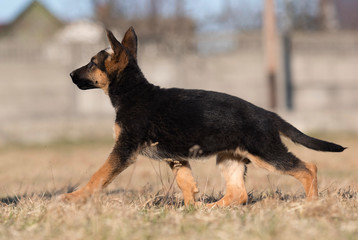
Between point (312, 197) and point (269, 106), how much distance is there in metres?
14.5

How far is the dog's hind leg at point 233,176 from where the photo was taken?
5.33 metres

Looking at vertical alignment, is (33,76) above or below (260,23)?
below

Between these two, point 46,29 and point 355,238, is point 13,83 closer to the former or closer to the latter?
point 355,238

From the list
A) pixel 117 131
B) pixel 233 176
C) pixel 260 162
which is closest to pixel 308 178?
pixel 260 162

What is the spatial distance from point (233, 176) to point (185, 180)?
0.48m

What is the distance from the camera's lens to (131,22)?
25.4 m

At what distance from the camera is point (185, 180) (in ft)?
17.5

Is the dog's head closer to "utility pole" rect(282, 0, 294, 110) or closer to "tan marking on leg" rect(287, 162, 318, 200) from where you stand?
"tan marking on leg" rect(287, 162, 318, 200)

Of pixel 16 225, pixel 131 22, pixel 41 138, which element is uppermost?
pixel 131 22

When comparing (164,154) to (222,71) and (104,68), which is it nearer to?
(104,68)

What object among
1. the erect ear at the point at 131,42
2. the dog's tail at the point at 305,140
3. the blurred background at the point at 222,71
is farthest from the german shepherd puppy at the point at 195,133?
the blurred background at the point at 222,71

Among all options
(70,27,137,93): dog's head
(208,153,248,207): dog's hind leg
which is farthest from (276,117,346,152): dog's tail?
(70,27,137,93): dog's head

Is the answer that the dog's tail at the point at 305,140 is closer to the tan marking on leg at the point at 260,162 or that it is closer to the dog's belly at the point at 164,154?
the tan marking on leg at the point at 260,162

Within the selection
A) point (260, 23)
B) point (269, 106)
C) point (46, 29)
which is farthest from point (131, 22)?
point (46, 29)
